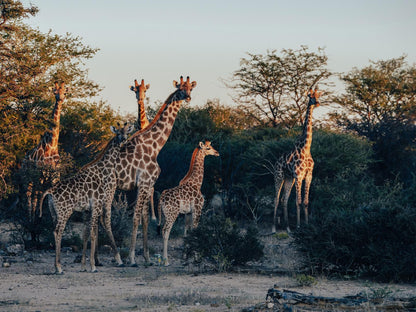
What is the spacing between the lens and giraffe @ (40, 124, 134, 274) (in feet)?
34.9

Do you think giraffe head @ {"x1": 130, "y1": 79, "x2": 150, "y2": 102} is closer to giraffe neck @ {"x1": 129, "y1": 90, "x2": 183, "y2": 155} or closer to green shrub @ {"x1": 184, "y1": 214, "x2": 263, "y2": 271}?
giraffe neck @ {"x1": 129, "y1": 90, "x2": 183, "y2": 155}

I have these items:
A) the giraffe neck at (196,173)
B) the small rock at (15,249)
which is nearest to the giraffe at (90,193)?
the giraffe neck at (196,173)

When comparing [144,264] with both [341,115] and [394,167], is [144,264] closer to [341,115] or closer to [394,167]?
[394,167]

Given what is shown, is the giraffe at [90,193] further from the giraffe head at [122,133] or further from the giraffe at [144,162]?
the giraffe at [144,162]

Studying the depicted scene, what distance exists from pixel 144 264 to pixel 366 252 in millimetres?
4020

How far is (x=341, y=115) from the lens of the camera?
2661 cm

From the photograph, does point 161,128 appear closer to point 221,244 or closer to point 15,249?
point 221,244

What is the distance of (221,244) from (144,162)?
2334 mm

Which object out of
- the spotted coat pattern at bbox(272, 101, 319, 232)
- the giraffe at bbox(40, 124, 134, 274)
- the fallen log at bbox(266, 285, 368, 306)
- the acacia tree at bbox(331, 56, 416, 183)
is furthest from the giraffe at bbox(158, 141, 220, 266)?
the acacia tree at bbox(331, 56, 416, 183)

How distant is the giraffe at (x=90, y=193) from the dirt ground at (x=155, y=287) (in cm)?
71

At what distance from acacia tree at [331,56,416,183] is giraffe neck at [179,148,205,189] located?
34.3 ft

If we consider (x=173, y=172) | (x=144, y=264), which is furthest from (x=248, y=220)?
(x=144, y=264)

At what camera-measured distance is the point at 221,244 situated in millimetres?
10922

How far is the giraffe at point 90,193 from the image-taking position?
10.6 metres
